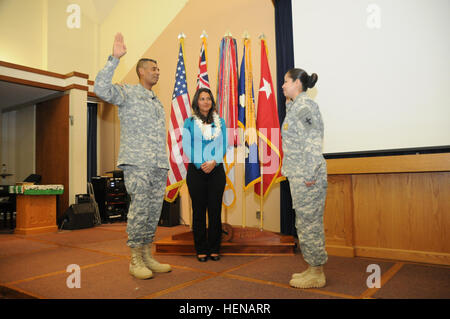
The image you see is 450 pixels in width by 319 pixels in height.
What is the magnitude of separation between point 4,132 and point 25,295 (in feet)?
22.1

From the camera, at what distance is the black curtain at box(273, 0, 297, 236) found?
12.4 ft

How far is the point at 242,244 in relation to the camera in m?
2.95

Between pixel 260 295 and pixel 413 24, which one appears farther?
pixel 413 24

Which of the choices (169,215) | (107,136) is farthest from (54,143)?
(169,215)

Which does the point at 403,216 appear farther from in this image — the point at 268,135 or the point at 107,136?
the point at 107,136

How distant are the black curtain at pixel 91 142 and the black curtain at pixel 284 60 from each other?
446cm

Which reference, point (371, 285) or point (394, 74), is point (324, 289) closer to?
point (371, 285)

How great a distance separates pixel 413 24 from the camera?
2783 mm

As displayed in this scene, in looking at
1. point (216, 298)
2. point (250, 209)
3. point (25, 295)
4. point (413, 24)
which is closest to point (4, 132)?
point (250, 209)

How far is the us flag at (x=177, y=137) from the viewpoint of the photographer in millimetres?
3355

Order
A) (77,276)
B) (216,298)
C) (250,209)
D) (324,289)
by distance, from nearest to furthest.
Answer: (216,298) → (324,289) → (77,276) → (250,209)

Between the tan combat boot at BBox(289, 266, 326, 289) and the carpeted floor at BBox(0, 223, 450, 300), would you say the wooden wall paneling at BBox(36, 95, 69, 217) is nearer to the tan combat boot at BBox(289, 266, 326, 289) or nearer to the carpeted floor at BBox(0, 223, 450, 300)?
the carpeted floor at BBox(0, 223, 450, 300)

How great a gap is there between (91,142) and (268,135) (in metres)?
4.72

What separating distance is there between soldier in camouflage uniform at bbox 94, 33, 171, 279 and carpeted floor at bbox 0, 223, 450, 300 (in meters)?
0.21
